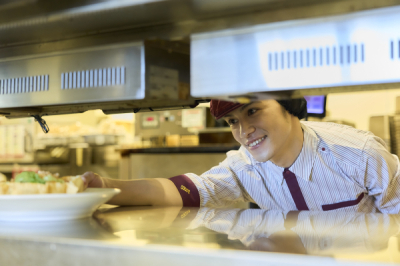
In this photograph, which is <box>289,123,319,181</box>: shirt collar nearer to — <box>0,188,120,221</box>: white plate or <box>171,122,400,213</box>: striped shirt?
<box>171,122,400,213</box>: striped shirt

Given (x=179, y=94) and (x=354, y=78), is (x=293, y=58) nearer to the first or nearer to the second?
(x=354, y=78)

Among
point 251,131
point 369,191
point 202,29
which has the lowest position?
point 369,191

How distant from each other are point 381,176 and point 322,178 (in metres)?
0.19

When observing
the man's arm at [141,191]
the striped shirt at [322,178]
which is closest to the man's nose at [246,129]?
the striped shirt at [322,178]

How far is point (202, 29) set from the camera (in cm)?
63

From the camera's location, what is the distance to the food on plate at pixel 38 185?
0.72 meters

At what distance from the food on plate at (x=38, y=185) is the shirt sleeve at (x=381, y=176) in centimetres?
96

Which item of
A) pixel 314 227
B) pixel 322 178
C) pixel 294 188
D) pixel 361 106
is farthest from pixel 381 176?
pixel 361 106

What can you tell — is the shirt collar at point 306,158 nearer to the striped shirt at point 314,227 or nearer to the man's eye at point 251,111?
the man's eye at point 251,111

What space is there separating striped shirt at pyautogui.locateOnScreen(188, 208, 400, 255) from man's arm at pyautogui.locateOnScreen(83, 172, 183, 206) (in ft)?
0.92

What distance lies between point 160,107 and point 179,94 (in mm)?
180

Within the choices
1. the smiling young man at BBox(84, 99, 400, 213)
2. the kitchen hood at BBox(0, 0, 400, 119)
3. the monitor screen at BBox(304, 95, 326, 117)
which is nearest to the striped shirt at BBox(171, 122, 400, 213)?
the smiling young man at BBox(84, 99, 400, 213)

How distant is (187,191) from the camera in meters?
1.28

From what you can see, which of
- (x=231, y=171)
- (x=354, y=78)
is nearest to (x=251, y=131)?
(x=231, y=171)
